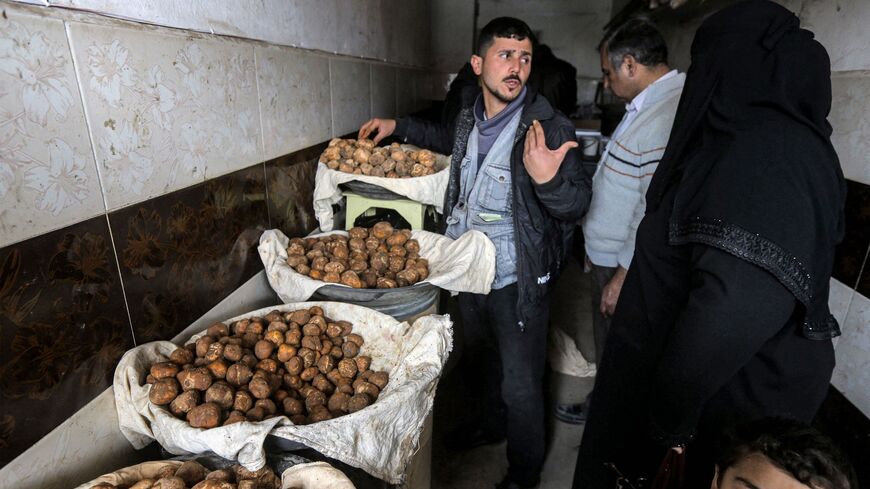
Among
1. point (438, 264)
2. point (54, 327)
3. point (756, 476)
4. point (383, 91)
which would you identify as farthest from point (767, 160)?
point (383, 91)

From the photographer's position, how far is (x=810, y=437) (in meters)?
0.89

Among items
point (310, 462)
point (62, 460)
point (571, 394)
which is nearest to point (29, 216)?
point (62, 460)

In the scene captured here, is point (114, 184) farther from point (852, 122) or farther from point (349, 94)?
point (852, 122)

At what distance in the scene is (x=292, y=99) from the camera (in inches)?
64.7

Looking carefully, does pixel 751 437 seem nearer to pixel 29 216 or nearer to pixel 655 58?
pixel 29 216

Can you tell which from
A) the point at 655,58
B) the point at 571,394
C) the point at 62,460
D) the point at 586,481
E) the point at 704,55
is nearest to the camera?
the point at 62,460

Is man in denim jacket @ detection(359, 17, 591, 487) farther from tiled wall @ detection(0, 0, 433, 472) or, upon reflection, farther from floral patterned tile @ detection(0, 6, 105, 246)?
floral patterned tile @ detection(0, 6, 105, 246)

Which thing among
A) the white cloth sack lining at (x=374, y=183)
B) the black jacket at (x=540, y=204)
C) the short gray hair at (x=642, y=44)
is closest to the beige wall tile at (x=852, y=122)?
the short gray hair at (x=642, y=44)

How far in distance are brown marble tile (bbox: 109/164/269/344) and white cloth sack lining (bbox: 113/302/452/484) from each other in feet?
0.29

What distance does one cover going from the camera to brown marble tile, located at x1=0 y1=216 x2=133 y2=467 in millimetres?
757

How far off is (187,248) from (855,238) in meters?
1.99

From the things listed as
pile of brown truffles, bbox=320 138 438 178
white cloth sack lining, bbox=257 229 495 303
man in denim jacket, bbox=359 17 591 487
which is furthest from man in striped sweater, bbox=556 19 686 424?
pile of brown truffles, bbox=320 138 438 178

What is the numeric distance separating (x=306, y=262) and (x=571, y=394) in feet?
6.32

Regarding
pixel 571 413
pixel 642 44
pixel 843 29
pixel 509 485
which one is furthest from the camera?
pixel 571 413
